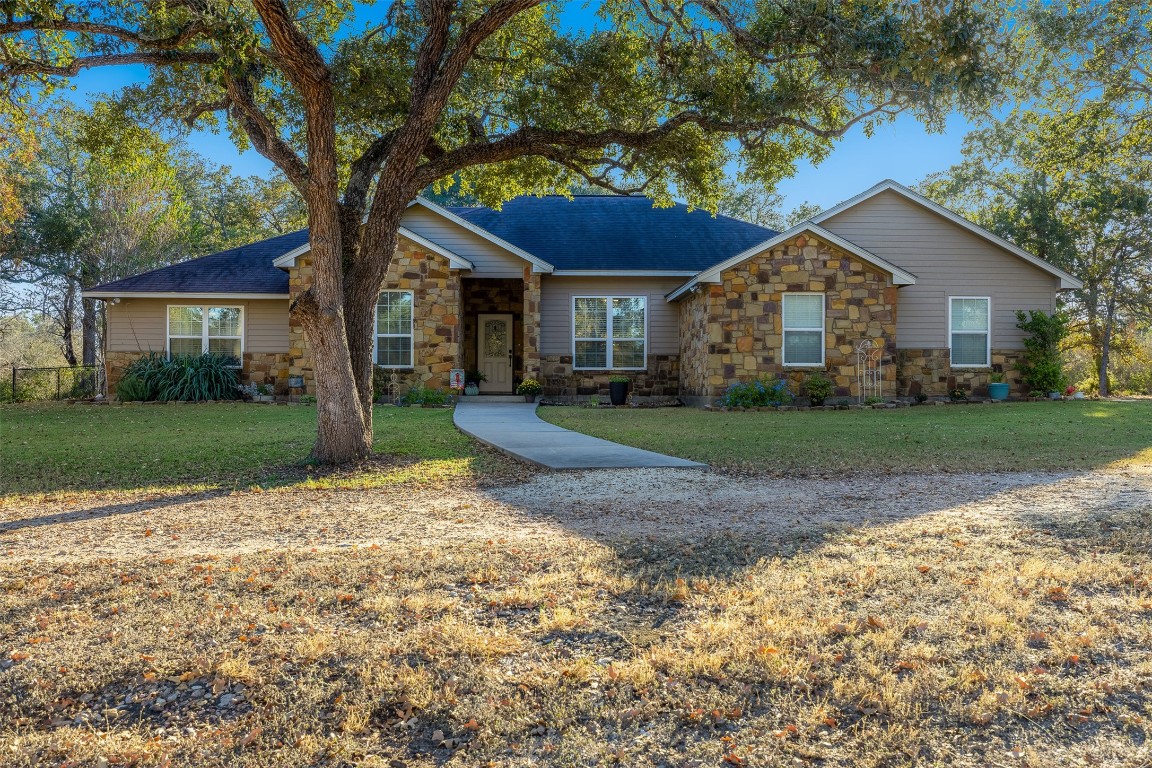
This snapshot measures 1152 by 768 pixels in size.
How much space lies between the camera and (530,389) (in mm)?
17641

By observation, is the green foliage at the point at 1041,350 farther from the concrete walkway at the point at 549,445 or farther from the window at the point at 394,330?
the window at the point at 394,330

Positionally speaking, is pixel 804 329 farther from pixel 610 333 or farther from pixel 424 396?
pixel 424 396

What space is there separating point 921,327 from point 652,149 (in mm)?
10495

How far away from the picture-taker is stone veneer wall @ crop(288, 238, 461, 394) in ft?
57.0

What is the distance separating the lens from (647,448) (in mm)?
9586

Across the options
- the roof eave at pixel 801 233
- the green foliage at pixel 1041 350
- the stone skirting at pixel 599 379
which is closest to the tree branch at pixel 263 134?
the roof eave at pixel 801 233

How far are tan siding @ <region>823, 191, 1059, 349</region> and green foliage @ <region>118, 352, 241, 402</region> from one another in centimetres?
1542

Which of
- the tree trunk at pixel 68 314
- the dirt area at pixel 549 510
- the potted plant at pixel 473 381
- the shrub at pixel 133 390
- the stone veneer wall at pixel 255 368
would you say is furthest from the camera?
the tree trunk at pixel 68 314

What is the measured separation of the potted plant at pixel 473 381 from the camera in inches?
730

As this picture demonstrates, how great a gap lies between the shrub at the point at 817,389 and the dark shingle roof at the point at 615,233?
451 centimetres

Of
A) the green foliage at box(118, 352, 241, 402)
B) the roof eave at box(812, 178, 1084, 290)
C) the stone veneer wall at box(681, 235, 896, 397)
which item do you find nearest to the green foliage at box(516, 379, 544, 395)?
the stone veneer wall at box(681, 235, 896, 397)

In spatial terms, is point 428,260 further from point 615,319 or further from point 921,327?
point 921,327

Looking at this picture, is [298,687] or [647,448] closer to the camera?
[298,687]

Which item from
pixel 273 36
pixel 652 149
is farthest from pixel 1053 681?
pixel 652 149
